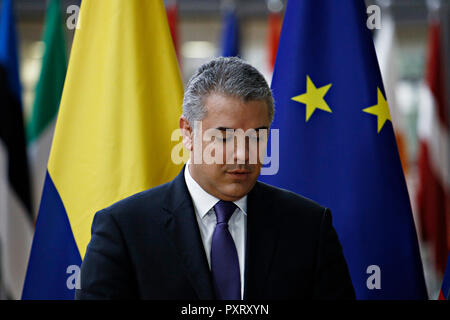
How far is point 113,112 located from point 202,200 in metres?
0.81

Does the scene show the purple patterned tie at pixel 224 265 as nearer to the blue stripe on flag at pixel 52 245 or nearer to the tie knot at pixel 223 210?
the tie knot at pixel 223 210

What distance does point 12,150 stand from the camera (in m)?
4.25

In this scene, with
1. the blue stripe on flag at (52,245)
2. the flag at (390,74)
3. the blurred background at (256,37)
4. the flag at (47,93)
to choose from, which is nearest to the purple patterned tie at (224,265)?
the blue stripe on flag at (52,245)

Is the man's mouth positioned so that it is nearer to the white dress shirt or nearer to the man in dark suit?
the man in dark suit

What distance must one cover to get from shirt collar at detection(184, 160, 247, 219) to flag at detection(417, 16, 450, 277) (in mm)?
4713

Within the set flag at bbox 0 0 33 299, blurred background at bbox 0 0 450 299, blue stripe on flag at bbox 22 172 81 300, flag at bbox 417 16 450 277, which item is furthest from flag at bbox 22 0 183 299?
blurred background at bbox 0 0 450 299

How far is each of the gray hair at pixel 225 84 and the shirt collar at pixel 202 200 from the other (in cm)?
22

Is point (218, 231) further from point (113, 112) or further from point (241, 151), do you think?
point (113, 112)

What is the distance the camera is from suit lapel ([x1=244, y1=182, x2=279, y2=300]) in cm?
164

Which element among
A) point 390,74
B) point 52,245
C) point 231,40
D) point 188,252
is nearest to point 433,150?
point 390,74

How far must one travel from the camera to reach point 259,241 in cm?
171

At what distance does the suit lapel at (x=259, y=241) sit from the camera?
1.64 meters
